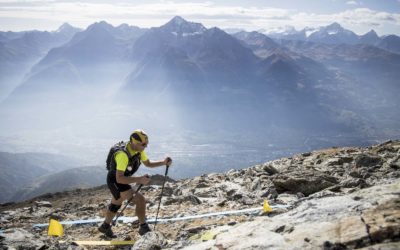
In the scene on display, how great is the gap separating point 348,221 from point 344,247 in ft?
2.78

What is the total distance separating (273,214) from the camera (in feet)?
37.2

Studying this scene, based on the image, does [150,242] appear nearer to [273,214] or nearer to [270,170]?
[273,214]

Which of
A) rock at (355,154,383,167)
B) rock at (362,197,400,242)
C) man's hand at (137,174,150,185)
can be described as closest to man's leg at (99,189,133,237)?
man's hand at (137,174,150,185)

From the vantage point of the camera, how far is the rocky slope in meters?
7.60

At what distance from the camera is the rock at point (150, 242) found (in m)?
9.93

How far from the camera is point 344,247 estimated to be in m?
7.11

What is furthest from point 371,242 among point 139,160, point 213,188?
point 213,188

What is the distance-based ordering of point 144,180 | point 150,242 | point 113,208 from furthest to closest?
point 113,208 < point 144,180 < point 150,242

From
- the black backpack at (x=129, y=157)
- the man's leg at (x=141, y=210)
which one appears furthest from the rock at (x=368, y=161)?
the black backpack at (x=129, y=157)

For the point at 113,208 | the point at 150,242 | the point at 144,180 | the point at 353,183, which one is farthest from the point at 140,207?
the point at 353,183

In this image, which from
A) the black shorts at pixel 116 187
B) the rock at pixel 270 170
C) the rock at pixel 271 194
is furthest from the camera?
the rock at pixel 270 170

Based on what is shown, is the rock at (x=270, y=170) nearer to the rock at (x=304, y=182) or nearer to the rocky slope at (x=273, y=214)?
the rocky slope at (x=273, y=214)

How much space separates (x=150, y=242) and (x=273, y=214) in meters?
3.71

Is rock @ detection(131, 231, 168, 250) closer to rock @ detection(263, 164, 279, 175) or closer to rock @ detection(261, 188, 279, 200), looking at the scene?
rock @ detection(261, 188, 279, 200)
